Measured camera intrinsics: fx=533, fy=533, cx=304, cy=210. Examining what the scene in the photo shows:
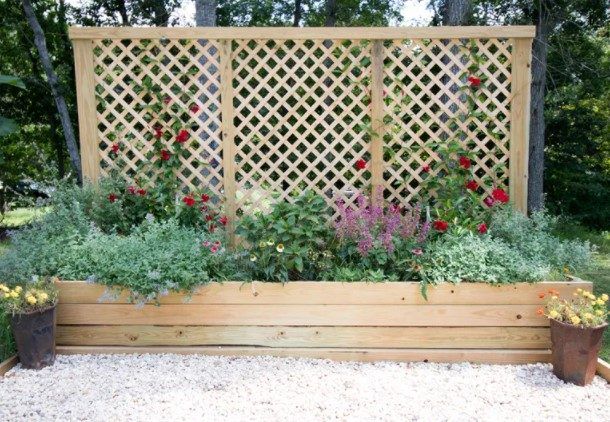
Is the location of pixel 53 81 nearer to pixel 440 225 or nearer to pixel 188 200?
pixel 188 200

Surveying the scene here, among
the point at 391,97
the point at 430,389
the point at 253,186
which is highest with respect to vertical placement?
the point at 391,97

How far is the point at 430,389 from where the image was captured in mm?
2658

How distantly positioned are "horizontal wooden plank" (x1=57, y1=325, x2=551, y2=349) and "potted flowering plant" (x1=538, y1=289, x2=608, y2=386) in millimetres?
249

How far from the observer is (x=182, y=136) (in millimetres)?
3672

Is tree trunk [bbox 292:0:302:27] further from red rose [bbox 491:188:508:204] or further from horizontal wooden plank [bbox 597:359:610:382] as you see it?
horizontal wooden plank [bbox 597:359:610:382]

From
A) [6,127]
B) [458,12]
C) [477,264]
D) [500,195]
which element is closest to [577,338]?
[477,264]

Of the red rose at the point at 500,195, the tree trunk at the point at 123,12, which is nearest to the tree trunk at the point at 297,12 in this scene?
the tree trunk at the point at 123,12

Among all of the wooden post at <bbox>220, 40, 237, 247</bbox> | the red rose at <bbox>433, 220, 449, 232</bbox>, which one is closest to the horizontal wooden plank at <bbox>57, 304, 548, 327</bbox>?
the red rose at <bbox>433, 220, 449, 232</bbox>

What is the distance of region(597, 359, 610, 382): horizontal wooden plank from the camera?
2.77 meters

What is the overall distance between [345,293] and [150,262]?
43.8 inches

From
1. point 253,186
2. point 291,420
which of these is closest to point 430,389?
point 291,420

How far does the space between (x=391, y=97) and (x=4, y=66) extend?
7428mm

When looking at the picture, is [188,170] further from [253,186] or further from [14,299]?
[14,299]

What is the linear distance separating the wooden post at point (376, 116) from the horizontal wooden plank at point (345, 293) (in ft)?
3.04
